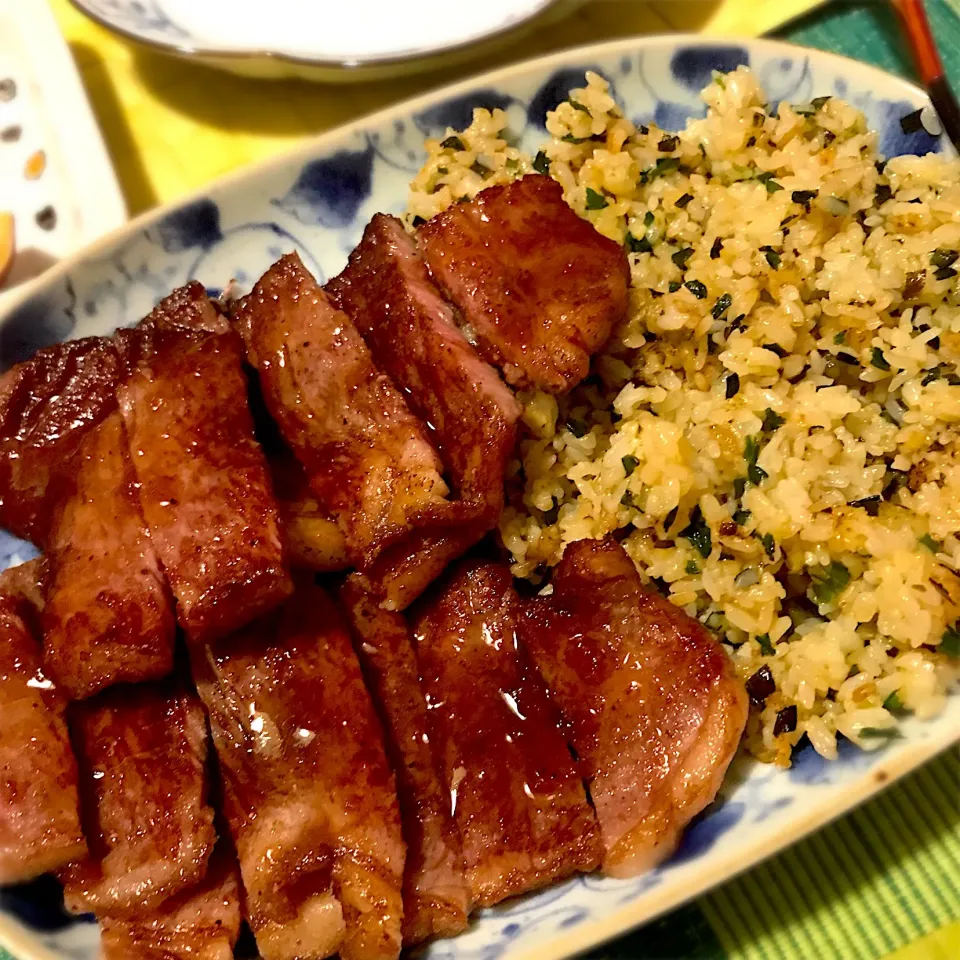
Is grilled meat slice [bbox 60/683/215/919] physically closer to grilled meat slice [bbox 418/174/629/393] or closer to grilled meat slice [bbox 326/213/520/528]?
grilled meat slice [bbox 326/213/520/528]

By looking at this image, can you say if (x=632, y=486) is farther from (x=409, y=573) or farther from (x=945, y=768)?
(x=945, y=768)

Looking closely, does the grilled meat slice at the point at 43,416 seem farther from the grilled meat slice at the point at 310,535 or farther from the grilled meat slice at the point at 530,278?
the grilled meat slice at the point at 530,278

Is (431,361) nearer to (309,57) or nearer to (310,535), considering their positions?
(310,535)

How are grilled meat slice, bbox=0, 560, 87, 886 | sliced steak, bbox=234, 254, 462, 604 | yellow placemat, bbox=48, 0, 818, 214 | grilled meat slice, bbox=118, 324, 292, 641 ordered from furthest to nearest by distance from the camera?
1. yellow placemat, bbox=48, 0, 818, 214
2. sliced steak, bbox=234, 254, 462, 604
3. grilled meat slice, bbox=118, 324, 292, 641
4. grilled meat slice, bbox=0, 560, 87, 886

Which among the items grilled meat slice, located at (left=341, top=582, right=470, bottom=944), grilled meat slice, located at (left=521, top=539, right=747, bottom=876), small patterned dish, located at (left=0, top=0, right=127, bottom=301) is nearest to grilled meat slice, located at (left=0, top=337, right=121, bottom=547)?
small patterned dish, located at (left=0, top=0, right=127, bottom=301)

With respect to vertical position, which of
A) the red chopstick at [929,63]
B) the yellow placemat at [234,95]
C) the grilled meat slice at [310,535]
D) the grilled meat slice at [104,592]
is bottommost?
the grilled meat slice at [310,535]

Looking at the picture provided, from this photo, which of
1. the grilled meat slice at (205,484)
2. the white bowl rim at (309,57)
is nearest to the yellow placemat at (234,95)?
the white bowl rim at (309,57)
